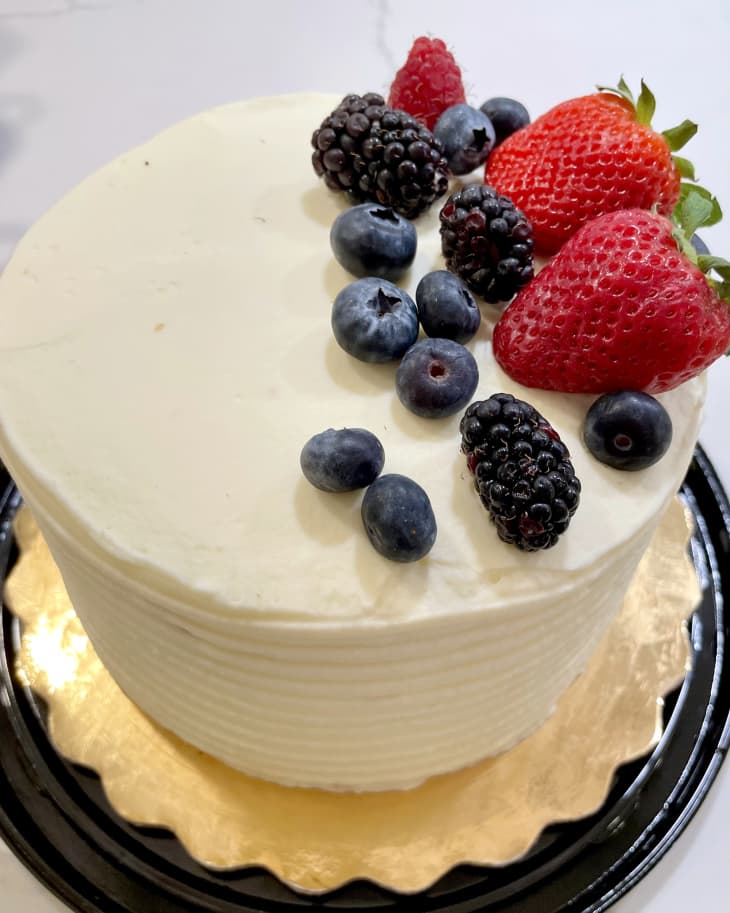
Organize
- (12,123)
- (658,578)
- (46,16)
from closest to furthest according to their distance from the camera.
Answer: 1. (658,578)
2. (12,123)
3. (46,16)

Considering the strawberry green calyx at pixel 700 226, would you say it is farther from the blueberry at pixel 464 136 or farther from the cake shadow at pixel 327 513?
the cake shadow at pixel 327 513

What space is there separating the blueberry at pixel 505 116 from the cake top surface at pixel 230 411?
170 millimetres

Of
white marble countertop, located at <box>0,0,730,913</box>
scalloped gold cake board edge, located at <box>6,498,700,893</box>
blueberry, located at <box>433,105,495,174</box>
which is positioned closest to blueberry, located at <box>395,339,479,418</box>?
blueberry, located at <box>433,105,495,174</box>

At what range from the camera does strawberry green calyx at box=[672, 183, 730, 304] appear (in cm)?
102

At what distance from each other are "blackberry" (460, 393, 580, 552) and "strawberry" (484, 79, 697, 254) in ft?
1.23

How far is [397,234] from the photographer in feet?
3.76

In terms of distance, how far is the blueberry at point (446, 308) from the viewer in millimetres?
1069

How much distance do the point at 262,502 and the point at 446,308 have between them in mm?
331

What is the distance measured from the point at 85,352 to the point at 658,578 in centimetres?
110

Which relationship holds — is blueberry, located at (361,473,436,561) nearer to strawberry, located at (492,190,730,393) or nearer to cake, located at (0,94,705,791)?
cake, located at (0,94,705,791)

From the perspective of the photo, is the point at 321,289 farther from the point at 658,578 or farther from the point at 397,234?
the point at 658,578

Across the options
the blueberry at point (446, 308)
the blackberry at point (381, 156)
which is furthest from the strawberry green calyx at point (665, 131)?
the blueberry at point (446, 308)

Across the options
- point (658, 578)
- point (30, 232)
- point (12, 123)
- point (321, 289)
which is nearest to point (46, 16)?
point (12, 123)

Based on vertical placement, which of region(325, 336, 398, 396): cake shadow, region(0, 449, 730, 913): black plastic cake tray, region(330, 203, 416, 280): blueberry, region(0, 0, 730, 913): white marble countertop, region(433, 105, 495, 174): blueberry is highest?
region(433, 105, 495, 174): blueberry
